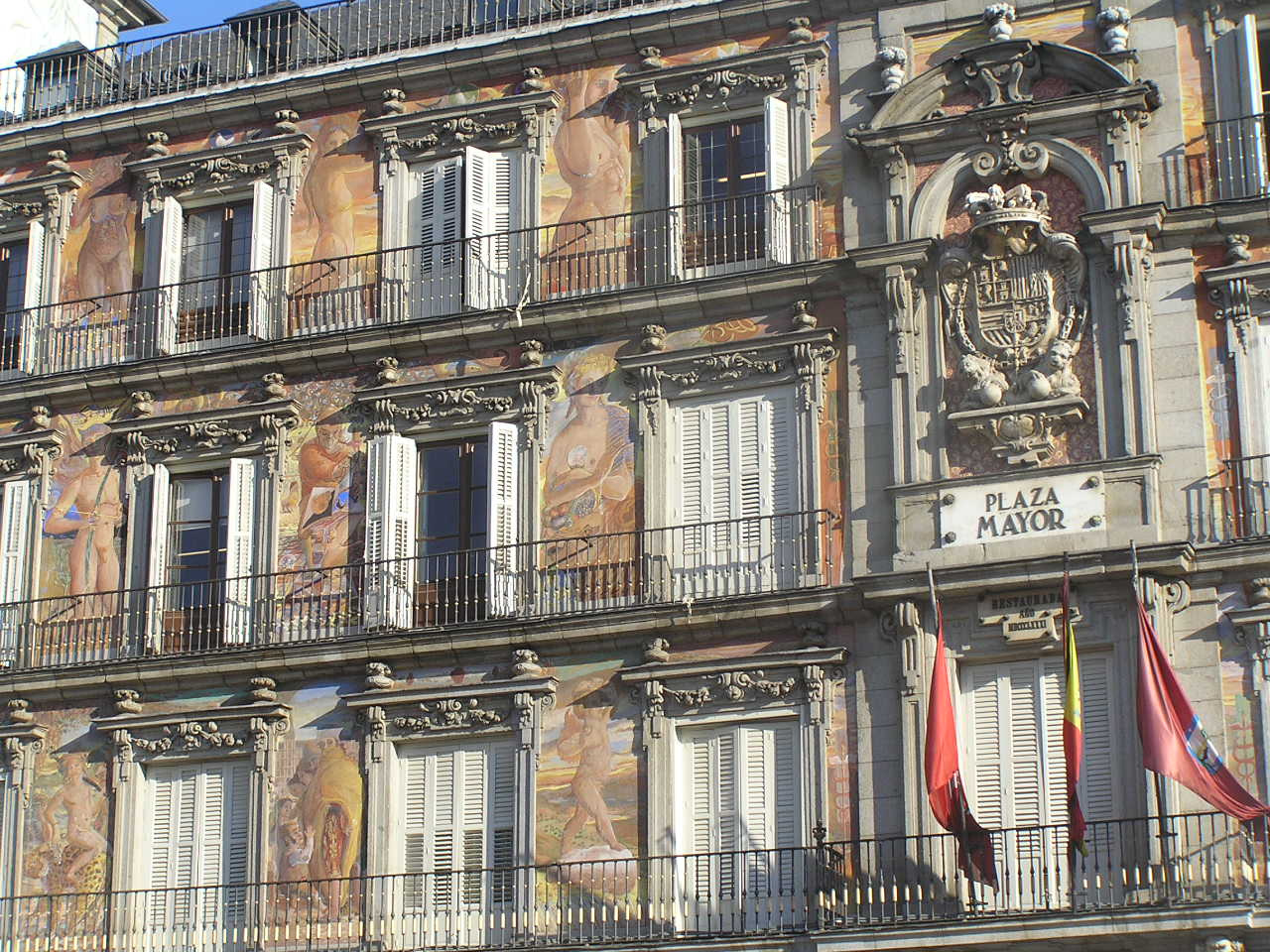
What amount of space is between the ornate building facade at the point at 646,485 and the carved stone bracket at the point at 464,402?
58mm

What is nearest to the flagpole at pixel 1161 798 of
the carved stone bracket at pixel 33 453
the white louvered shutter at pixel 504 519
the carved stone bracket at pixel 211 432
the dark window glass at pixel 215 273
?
the white louvered shutter at pixel 504 519

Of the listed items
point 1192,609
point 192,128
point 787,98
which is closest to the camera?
point 1192,609

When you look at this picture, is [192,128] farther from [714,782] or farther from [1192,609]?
[1192,609]

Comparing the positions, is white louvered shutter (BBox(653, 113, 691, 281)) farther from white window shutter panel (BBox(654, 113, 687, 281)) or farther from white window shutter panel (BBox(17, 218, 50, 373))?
white window shutter panel (BBox(17, 218, 50, 373))

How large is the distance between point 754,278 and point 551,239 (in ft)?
9.80

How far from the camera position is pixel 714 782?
28234 mm

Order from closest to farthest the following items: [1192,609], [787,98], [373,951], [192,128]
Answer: [1192,609] < [373,951] < [787,98] < [192,128]

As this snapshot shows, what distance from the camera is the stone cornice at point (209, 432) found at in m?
31.4

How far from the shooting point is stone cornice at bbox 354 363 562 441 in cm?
3028

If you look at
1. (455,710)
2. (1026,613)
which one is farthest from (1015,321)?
(455,710)

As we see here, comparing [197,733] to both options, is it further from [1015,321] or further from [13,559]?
[1015,321]

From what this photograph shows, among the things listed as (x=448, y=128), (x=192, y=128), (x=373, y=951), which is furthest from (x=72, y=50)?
(x=373, y=951)

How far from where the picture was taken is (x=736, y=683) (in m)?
28.2

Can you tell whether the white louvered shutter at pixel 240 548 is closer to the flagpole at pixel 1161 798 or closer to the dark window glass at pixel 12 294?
the dark window glass at pixel 12 294
